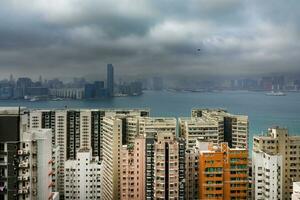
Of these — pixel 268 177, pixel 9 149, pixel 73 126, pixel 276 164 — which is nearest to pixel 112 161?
pixel 268 177

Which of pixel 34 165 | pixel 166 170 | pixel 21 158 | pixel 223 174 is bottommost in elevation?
→ pixel 223 174

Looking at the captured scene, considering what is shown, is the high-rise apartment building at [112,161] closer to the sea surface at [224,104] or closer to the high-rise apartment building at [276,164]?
the high-rise apartment building at [276,164]

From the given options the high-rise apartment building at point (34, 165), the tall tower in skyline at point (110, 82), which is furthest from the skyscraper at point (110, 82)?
the high-rise apartment building at point (34, 165)

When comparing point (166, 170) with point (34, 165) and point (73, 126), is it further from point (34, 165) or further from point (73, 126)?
point (73, 126)

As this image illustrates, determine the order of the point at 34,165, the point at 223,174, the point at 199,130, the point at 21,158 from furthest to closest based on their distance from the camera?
the point at 199,130 → the point at 223,174 → the point at 34,165 → the point at 21,158

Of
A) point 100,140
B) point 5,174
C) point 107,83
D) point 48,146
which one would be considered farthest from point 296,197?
point 107,83

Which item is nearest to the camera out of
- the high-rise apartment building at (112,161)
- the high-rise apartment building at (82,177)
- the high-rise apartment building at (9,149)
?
the high-rise apartment building at (9,149)

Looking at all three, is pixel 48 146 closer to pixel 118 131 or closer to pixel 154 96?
pixel 118 131
